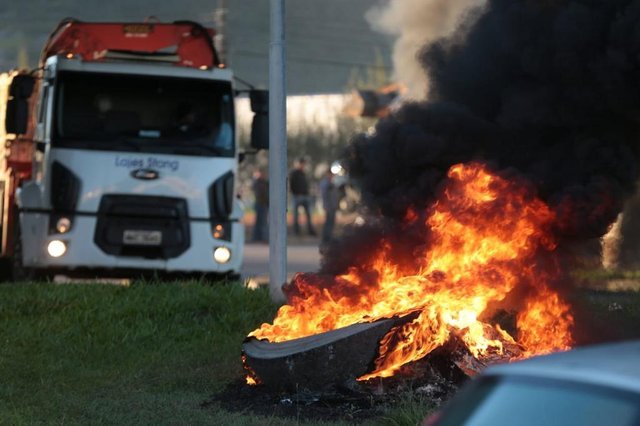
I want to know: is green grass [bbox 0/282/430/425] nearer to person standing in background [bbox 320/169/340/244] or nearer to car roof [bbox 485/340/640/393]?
car roof [bbox 485/340/640/393]

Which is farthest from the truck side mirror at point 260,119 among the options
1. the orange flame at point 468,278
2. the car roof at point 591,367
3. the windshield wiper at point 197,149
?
the car roof at point 591,367

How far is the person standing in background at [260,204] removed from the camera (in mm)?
29703

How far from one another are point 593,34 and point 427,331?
8.64 ft

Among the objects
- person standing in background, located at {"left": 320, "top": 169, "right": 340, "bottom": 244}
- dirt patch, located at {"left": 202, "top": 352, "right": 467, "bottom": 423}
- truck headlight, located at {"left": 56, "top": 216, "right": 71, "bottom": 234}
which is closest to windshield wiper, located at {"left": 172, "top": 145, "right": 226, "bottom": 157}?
truck headlight, located at {"left": 56, "top": 216, "right": 71, "bottom": 234}

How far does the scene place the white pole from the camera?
11.9 meters

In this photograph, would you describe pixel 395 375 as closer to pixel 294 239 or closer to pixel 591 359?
pixel 591 359

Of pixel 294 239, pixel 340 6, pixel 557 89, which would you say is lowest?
pixel 294 239

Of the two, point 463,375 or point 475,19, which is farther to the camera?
point 475,19

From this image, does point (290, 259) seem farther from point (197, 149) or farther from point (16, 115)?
point (16, 115)

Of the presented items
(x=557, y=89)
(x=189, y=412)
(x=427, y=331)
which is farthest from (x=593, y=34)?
(x=189, y=412)

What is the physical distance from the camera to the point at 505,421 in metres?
3.62

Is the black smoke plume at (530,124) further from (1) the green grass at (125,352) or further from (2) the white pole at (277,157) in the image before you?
(2) the white pole at (277,157)

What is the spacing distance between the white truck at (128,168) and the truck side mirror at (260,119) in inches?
0.5

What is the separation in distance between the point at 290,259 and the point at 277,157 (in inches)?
515
